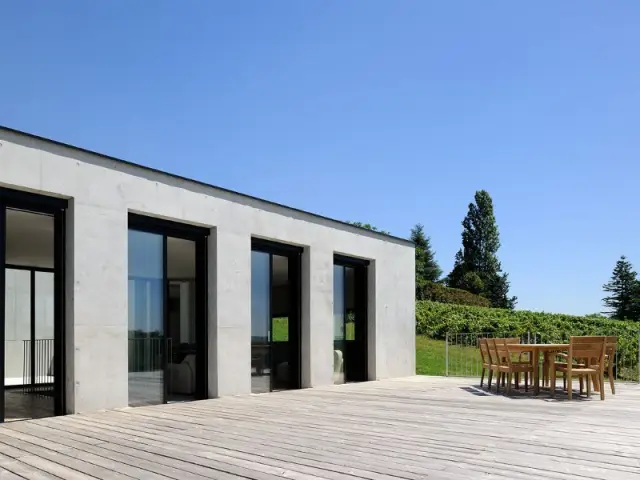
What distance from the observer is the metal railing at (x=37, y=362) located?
12461 mm

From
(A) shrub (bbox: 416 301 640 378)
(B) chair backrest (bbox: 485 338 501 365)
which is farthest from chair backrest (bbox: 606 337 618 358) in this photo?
(A) shrub (bbox: 416 301 640 378)

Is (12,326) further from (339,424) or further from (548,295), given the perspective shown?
(548,295)

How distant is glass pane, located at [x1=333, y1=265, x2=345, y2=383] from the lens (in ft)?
42.2

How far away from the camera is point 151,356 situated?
8.84m

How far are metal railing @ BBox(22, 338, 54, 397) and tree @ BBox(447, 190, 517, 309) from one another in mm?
41517

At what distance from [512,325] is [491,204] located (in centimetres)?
3115

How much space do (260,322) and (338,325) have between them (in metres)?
2.66

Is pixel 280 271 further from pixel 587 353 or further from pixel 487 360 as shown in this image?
pixel 587 353

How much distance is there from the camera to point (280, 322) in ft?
37.4

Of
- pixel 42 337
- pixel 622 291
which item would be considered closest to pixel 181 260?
pixel 42 337

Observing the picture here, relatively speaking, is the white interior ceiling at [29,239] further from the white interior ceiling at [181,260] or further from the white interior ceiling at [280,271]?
the white interior ceiling at [280,271]

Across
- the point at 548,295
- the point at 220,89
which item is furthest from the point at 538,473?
the point at 548,295

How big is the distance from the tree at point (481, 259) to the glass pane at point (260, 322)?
4136cm

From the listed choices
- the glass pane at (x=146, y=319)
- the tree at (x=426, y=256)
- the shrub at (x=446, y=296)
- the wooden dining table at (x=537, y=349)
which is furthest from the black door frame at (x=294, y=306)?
the tree at (x=426, y=256)
